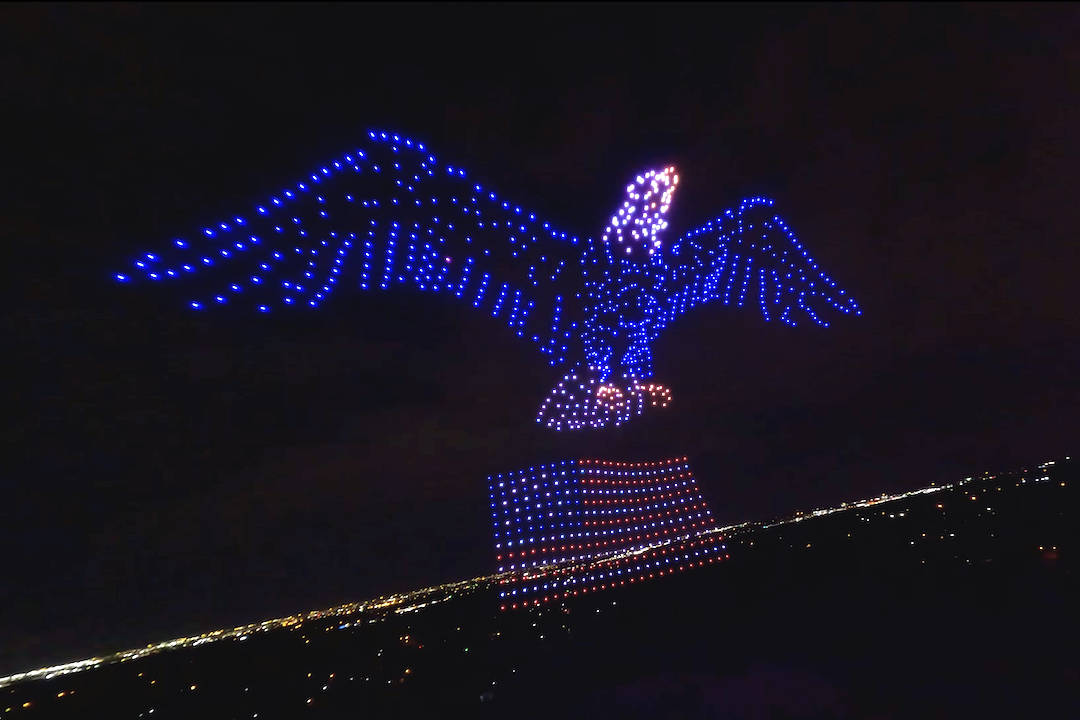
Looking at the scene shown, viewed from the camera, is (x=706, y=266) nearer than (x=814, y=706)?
No

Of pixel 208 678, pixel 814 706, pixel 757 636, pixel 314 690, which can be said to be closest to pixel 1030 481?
pixel 757 636

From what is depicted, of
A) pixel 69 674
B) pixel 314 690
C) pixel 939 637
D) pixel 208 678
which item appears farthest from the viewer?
pixel 69 674

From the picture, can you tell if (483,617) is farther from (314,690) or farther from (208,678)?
(208,678)

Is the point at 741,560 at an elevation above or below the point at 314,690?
above

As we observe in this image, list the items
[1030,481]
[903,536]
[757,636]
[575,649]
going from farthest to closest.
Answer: [1030,481], [903,536], [575,649], [757,636]

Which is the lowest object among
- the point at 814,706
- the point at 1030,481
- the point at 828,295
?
the point at 814,706

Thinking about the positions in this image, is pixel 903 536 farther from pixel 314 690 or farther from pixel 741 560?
pixel 314 690
